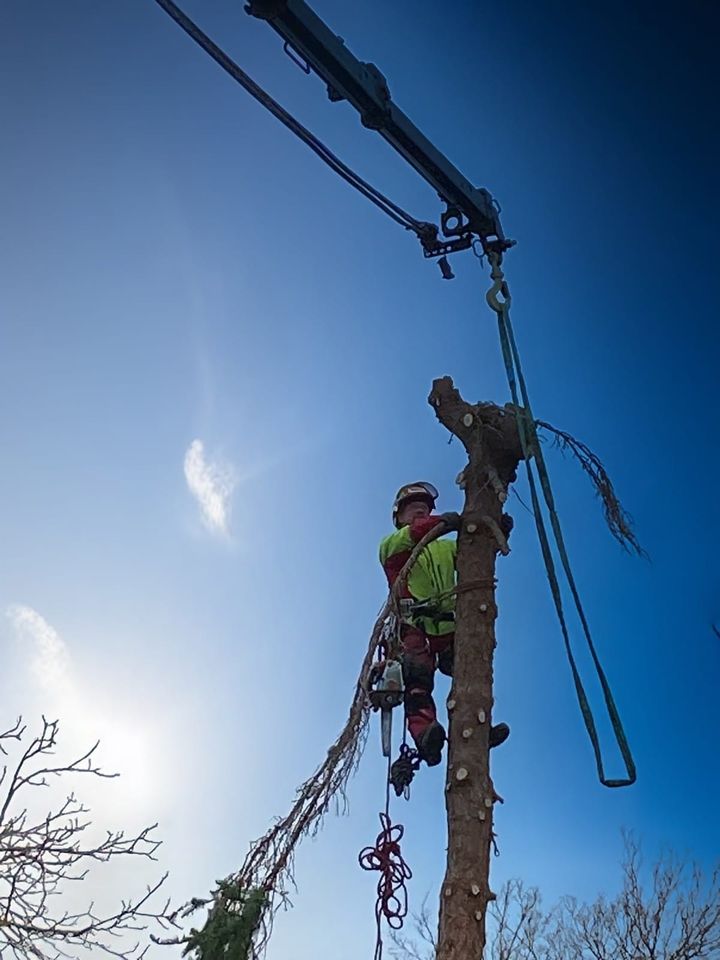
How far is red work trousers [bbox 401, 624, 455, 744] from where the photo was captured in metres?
4.63

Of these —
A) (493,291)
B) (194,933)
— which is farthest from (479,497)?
(194,933)

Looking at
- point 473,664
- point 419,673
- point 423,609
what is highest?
point 423,609

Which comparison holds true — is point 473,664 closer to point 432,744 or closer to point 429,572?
point 432,744

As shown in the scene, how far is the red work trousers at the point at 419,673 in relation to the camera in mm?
4629

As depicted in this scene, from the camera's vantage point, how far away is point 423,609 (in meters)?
4.96

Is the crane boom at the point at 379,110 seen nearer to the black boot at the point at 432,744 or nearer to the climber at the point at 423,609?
the climber at the point at 423,609

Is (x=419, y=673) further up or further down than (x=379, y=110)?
further down

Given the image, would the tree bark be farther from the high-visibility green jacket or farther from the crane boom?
the crane boom

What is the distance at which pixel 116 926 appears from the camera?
4277 mm

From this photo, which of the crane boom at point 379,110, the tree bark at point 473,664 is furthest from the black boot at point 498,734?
the crane boom at point 379,110

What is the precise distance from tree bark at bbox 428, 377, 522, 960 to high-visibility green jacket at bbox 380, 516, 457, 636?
0.92 ft

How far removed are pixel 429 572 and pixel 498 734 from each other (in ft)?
3.15

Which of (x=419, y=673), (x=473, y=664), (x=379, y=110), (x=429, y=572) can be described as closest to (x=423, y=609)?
(x=429, y=572)

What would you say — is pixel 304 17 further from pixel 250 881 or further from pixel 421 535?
pixel 250 881
